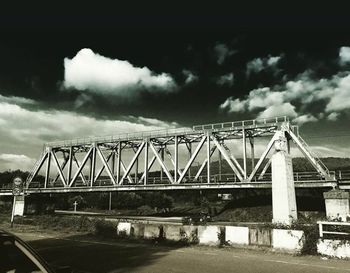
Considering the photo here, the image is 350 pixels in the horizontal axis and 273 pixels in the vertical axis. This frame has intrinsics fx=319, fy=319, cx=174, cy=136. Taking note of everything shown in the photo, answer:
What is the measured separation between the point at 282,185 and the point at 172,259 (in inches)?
697

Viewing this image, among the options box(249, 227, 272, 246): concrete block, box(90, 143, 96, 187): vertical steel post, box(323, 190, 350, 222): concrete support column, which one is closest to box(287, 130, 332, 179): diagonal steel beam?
box(323, 190, 350, 222): concrete support column

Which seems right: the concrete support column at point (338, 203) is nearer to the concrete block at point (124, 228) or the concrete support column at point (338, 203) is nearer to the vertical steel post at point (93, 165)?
the concrete block at point (124, 228)

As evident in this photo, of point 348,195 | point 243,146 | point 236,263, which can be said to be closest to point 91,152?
point 243,146

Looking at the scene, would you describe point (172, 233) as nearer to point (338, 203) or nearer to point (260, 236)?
point (260, 236)

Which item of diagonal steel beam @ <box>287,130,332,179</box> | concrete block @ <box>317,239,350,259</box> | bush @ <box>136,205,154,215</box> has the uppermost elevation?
diagonal steel beam @ <box>287,130,332,179</box>

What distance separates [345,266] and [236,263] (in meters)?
3.64

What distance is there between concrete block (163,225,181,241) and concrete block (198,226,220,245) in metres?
1.24

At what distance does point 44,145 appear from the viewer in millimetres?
61000

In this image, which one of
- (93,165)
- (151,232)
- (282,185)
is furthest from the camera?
(93,165)

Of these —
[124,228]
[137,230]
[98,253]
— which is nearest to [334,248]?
[98,253]

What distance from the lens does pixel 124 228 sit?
59.9 feet

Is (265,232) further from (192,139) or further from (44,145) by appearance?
(44,145)

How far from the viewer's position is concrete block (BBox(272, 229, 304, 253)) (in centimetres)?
1296

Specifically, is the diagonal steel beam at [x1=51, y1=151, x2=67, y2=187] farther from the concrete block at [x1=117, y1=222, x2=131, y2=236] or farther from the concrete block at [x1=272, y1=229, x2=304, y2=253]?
the concrete block at [x1=272, y1=229, x2=304, y2=253]
